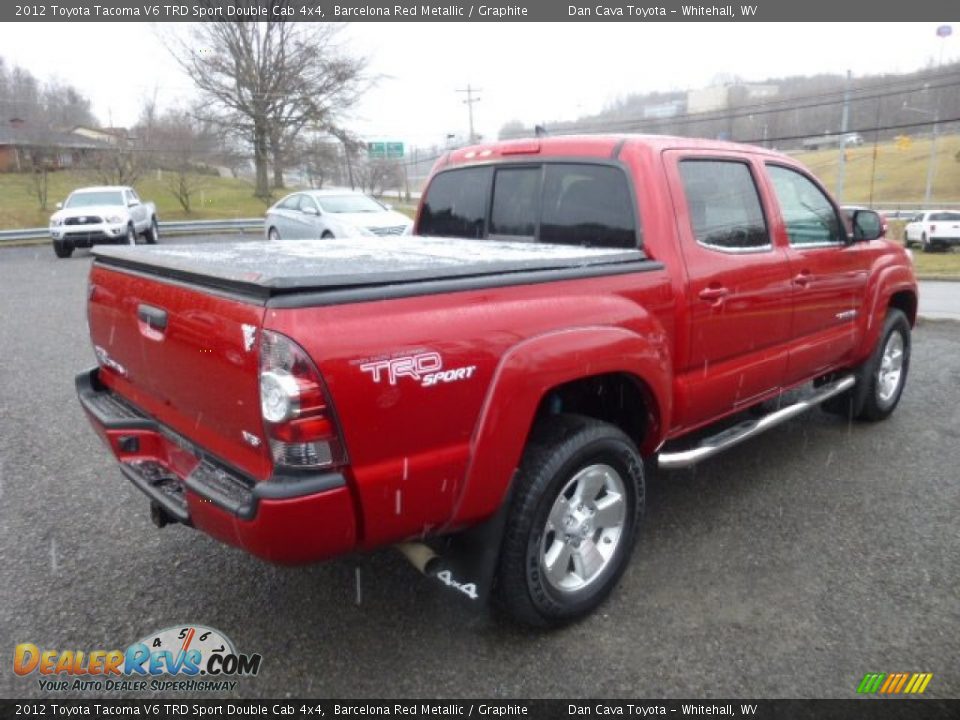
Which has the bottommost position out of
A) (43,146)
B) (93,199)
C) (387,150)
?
(93,199)

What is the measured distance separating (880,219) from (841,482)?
1.76m

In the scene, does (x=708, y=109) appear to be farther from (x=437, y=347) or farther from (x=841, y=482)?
(x=437, y=347)

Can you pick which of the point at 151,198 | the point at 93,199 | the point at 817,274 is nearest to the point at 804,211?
the point at 817,274

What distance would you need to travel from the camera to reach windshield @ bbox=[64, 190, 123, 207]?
17.6 meters

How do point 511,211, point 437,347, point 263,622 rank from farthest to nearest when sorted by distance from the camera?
point 511,211
point 263,622
point 437,347

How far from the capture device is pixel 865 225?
450 centimetres

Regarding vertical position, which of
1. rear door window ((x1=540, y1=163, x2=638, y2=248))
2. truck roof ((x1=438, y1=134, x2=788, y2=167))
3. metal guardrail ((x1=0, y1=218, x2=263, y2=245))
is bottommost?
metal guardrail ((x1=0, y1=218, x2=263, y2=245))

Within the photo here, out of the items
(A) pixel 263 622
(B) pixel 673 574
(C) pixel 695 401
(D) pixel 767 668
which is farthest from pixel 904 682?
(A) pixel 263 622

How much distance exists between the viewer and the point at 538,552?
102 inches

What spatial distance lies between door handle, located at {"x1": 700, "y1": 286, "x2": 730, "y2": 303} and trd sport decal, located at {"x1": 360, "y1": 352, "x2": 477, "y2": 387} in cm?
149

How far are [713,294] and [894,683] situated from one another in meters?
1.71

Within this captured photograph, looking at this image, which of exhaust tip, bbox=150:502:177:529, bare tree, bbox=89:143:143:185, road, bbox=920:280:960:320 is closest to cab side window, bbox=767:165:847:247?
exhaust tip, bbox=150:502:177:529

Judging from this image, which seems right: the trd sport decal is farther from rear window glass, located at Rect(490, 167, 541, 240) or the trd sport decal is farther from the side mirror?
the side mirror

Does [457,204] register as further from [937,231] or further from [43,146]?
[43,146]
